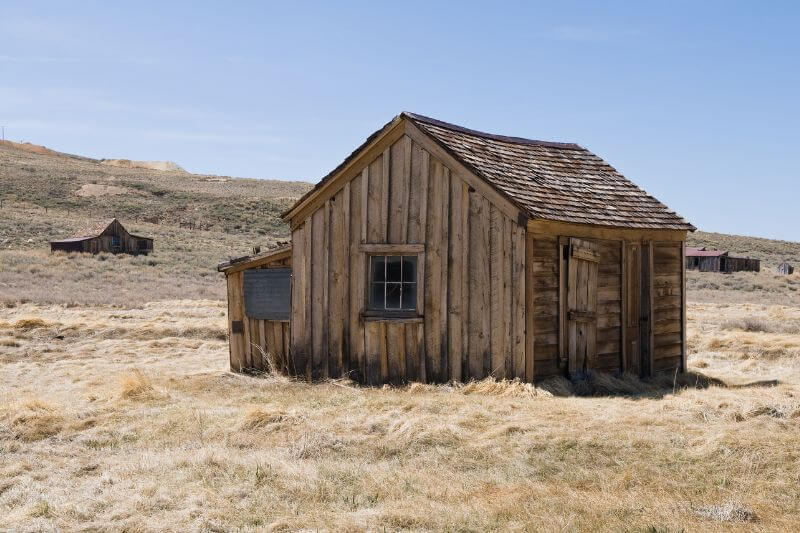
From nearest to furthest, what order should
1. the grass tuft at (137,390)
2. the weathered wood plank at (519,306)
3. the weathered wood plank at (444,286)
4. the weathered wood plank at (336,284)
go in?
the grass tuft at (137,390)
the weathered wood plank at (519,306)
the weathered wood plank at (444,286)
the weathered wood plank at (336,284)

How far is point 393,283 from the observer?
1328 centimetres

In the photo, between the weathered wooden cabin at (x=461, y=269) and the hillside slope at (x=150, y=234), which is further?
the hillside slope at (x=150, y=234)

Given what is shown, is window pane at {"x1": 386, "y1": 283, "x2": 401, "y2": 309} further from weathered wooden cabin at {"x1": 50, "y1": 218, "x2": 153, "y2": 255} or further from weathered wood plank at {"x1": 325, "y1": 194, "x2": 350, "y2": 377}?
weathered wooden cabin at {"x1": 50, "y1": 218, "x2": 153, "y2": 255}

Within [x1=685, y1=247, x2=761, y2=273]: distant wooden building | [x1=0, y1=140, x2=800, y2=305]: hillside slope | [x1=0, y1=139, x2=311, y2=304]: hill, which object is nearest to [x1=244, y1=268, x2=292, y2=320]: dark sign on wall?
[x1=0, y1=139, x2=311, y2=304]: hill

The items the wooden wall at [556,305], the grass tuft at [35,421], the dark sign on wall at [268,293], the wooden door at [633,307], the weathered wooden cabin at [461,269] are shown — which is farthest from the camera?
the dark sign on wall at [268,293]

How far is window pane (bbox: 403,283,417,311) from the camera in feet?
43.0

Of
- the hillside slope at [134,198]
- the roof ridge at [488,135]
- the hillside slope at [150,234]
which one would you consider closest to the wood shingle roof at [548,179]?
the roof ridge at [488,135]

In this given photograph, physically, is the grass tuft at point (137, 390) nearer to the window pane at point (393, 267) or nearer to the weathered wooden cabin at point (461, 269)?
the weathered wooden cabin at point (461, 269)

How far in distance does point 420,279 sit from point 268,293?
3.01 m

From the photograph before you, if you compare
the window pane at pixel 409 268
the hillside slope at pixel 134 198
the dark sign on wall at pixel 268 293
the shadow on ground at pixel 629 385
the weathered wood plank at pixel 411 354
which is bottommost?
the shadow on ground at pixel 629 385

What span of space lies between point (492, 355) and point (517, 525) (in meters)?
6.29

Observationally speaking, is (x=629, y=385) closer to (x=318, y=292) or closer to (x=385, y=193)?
(x=385, y=193)

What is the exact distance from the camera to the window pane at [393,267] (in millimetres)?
13297

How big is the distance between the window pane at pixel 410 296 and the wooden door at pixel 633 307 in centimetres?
351
